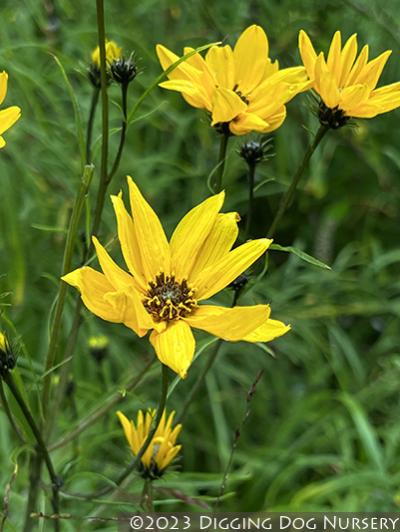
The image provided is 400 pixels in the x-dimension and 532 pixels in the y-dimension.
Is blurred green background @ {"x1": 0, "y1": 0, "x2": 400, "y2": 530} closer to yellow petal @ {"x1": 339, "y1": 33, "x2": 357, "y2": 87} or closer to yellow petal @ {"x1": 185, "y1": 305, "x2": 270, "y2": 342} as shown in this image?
yellow petal @ {"x1": 339, "y1": 33, "x2": 357, "y2": 87}

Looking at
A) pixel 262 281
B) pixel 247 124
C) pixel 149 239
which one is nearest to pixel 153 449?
pixel 149 239

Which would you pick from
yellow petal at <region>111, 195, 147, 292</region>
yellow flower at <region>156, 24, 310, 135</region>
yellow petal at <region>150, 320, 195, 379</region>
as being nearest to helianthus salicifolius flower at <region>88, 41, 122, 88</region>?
yellow flower at <region>156, 24, 310, 135</region>

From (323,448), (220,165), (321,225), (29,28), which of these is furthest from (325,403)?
(220,165)

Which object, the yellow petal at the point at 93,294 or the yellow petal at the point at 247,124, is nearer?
the yellow petal at the point at 93,294

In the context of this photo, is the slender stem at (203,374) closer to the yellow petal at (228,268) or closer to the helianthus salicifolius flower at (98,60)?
the yellow petal at (228,268)

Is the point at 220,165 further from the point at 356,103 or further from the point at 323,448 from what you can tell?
the point at 323,448

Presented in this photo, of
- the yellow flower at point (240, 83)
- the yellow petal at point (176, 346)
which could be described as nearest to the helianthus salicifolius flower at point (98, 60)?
the yellow flower at point (240, 83)
